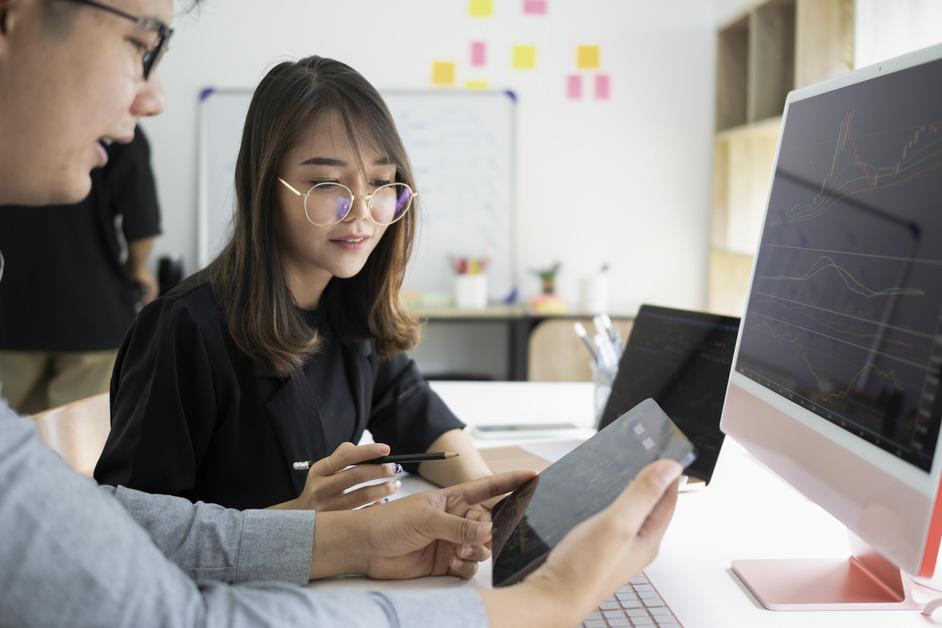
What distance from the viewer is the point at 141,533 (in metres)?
0.61

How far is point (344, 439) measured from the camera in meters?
1.45

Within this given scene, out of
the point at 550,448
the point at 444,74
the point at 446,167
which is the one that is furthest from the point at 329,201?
the point at 444,74

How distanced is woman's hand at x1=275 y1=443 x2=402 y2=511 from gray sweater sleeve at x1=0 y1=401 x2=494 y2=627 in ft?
1.23

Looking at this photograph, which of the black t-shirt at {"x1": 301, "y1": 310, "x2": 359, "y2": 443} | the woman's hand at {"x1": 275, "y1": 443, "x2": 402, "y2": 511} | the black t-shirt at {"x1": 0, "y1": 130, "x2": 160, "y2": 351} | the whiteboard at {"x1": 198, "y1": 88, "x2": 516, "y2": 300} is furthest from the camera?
the whiteboard at {"x1": 198, "y1": 88, "x2": 516, "y2": 300}

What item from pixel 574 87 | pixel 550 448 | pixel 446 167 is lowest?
pixel 550 448

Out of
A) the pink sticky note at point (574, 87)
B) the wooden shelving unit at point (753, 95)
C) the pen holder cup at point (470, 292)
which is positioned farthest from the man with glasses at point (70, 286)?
the wooden shelving unit at point (753, 95)

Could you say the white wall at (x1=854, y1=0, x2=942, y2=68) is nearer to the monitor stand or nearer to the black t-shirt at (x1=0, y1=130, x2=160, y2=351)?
the monitor stand

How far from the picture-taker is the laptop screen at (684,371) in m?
1.28

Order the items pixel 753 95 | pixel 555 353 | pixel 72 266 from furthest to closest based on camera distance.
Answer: pixel 555 353, pixel 753 95, pixel 72 266

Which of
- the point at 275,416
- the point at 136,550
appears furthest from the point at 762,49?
the point at 136,550

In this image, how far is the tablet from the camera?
2.51ft

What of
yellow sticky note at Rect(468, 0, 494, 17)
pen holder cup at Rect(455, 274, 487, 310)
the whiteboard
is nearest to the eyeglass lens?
pen holder cup at Rect(455, 274, 487, 310)

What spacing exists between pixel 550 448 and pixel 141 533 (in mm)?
970

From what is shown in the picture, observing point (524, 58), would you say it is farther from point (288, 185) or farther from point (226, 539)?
point (226, 539)
